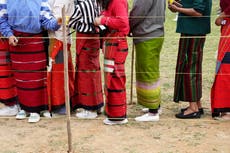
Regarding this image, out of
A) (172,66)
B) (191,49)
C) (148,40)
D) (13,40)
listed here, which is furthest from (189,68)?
Answer: (172,66)

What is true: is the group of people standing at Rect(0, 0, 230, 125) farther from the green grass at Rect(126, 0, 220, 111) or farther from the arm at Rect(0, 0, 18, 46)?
the green grass at Rect(126, 0, 220, 111)

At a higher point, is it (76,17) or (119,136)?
(76,17)

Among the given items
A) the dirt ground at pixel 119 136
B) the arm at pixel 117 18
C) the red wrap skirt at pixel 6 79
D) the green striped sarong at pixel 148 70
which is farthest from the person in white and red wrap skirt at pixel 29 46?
the green striped sarong at pixel 148 70

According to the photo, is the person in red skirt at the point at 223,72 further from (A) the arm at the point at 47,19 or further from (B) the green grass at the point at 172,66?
(A) the arm at the point at 47,19

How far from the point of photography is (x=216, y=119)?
4.96 meters

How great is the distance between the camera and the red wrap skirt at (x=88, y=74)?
15.7ft

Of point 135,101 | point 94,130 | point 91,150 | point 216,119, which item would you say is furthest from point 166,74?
point 91,150

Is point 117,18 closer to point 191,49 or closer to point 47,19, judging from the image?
point 47,19

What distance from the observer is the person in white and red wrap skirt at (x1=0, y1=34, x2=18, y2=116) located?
4.96 meters

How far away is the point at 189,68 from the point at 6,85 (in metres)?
2.04

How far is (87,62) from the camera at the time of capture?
15.9 feet

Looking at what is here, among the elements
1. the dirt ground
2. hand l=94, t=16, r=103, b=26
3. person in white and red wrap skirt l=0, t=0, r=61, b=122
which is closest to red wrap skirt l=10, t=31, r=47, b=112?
person in white and red wrap skirt l=0, t=0, r=61, b=122

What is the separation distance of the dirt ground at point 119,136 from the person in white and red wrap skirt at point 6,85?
17cm

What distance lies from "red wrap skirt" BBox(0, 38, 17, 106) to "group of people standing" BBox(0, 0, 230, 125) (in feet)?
0.04
